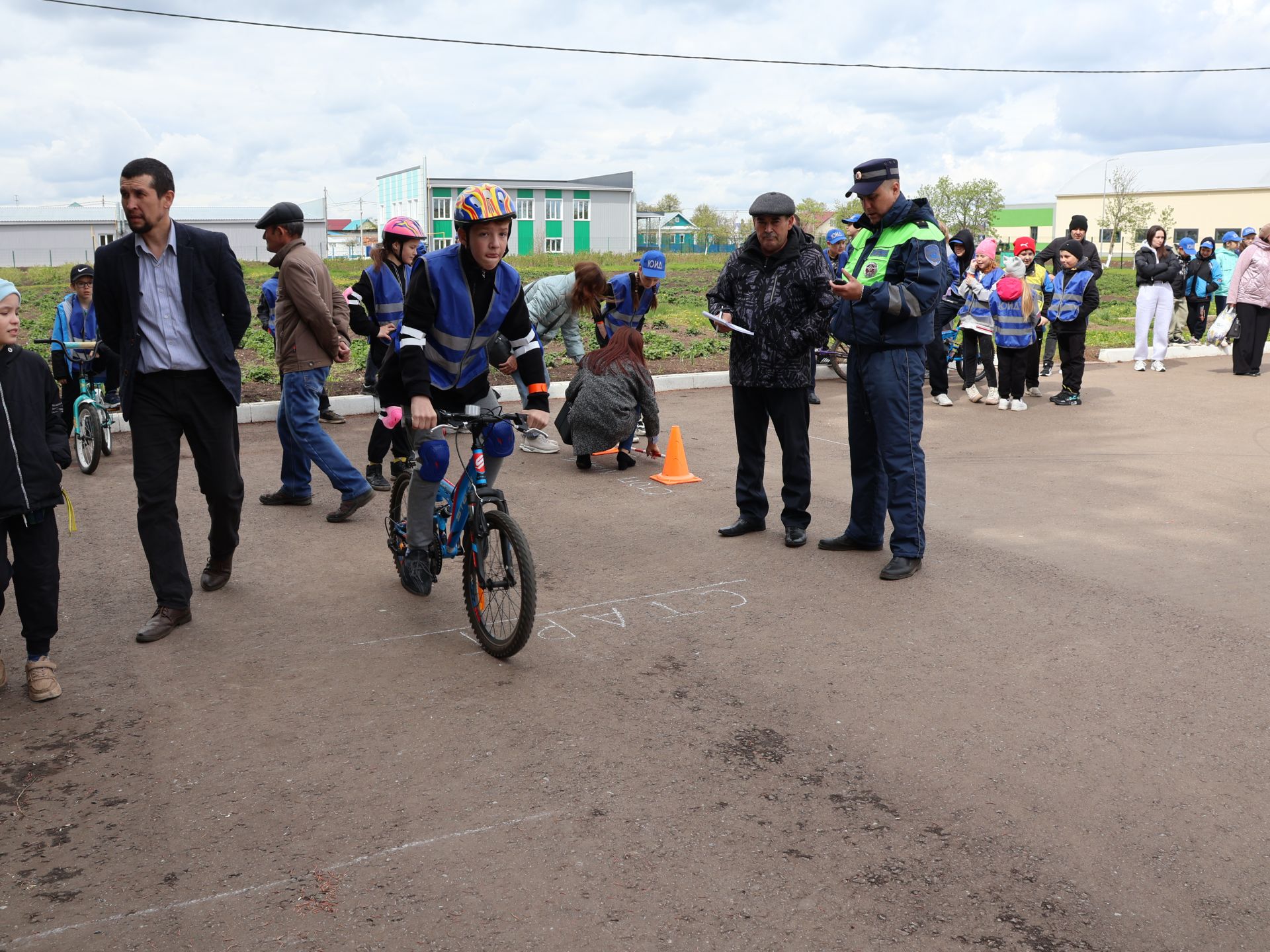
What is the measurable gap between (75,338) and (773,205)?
6.82 metres

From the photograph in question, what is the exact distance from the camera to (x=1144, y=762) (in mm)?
3977

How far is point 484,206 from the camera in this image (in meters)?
4.98

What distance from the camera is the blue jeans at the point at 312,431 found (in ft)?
24.7

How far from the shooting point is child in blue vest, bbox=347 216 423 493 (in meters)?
8.47

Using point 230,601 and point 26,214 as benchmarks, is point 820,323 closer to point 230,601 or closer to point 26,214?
point 230,601

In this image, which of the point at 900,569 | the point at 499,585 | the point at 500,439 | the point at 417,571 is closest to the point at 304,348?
the point at 417,571

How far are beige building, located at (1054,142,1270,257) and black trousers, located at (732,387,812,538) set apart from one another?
8086 centimetres

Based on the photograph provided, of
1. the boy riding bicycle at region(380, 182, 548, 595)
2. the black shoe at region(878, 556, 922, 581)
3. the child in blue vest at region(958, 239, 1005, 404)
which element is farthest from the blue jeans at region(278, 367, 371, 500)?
the child in blue vest at region(958, 239, 1005, 404)

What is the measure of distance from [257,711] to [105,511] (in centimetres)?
414

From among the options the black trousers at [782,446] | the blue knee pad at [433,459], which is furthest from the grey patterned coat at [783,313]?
the blue knee pad at [433,459]

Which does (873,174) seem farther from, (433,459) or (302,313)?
(302,313)

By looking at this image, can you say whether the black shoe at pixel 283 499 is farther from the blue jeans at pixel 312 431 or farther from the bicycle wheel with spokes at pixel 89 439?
the bicycle wheel with spokes at pixel 89 439

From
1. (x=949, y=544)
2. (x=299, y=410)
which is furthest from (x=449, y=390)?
(x=949, y=544)

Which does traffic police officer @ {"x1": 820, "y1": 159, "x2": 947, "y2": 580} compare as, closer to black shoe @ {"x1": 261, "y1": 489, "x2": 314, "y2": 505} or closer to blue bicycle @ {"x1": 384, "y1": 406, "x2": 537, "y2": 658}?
blue bicycle @ {"x1": 384, "y1": 406, "x2": 537, "y2": 658}
